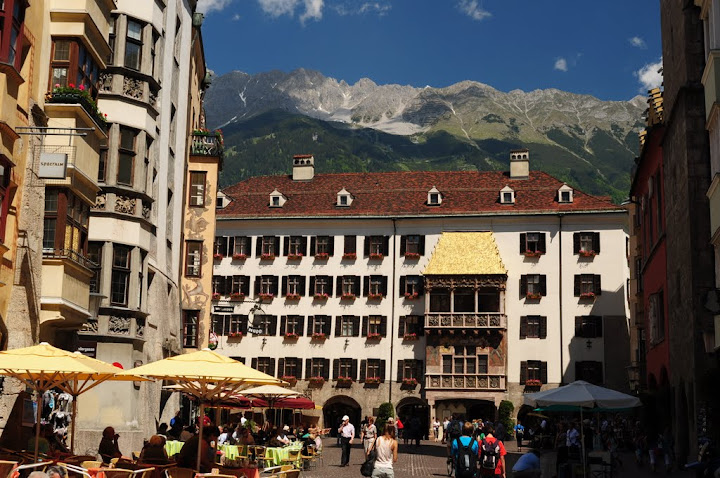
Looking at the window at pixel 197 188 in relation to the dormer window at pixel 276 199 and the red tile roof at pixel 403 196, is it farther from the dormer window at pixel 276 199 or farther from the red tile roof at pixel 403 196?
the dormer window at pixel 276 199

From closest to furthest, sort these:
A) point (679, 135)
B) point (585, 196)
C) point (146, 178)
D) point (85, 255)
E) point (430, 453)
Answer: point (85, 255), point (146, 178), point (679, 135), point (430, 453), point (585, 196)

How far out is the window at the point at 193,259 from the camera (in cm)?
4500

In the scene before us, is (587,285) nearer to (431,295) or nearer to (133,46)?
(431,295)

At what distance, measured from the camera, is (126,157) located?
31.8m

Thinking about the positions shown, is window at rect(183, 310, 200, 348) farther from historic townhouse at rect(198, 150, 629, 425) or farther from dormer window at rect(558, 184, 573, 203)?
dormer window at rect(558, 184, 573, 203)

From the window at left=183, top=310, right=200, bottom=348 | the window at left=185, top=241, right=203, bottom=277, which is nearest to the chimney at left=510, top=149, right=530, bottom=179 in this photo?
the window at left=185, top=241, right=203, bottom=277

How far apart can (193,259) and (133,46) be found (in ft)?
50.0

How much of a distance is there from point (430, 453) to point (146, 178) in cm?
2385

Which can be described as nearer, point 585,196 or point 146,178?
point 146,178

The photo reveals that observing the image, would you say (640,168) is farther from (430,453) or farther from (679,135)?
(430,453)

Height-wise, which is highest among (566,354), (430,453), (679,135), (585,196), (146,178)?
(585,196)

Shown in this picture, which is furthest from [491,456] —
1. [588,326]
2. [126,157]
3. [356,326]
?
[356,326]

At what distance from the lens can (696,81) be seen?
34.4 m

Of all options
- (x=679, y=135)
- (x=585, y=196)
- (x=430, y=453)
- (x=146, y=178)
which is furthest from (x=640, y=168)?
(x=146, y=178)
